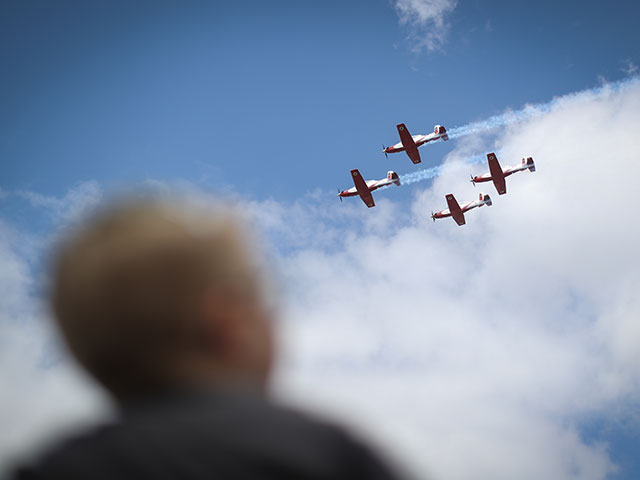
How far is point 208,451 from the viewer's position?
192 centimetres

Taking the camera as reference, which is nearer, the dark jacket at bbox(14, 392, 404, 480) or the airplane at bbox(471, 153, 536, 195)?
the dark jacket at bbox(14, 392, 404, 480)

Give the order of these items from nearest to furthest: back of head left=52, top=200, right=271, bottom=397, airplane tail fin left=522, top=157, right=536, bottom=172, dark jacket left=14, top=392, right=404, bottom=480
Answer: dark jacket left=14, top=392, right=404, bottom=480 < back of head left=52, top=200, right=271, bottom=397 < airplane tail fin left=522, top=157, right=536, bottom=172

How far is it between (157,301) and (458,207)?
213ft

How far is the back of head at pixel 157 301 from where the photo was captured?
2176 mm

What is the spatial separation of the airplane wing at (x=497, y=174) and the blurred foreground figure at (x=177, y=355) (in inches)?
2294

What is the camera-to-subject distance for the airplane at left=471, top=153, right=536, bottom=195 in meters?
57.2

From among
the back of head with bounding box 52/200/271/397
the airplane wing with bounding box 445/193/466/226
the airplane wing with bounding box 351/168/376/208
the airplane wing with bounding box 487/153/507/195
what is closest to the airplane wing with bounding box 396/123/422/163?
the airplane wing with bounding box 351/168/376/208

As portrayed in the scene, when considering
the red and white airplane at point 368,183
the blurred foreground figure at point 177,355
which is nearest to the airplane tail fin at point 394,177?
the red and white airplane at point 368,183

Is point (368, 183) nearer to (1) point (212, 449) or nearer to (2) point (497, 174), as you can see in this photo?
(2) point (497, 174)

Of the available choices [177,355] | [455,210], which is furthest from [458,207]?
[177,355]

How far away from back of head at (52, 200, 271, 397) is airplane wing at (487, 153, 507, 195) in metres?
58.2

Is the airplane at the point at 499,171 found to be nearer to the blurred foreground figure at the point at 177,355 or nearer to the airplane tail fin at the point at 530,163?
the airplane tail fin at the point at 530,163

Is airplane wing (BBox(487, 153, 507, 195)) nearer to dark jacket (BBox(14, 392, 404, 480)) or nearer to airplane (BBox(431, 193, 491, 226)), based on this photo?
airplane (BBox(431, 193, 491, 226))

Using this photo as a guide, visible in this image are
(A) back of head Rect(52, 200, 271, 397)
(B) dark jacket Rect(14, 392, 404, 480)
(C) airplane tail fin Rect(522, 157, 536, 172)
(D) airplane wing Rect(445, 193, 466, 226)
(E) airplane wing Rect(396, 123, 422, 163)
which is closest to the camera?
(B) dark jacket Rect(14, 392, 404, 480)
